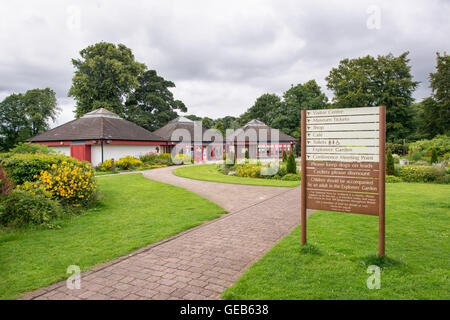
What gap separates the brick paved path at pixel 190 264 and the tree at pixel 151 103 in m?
39.5

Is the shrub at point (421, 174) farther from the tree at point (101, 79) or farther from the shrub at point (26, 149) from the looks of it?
the tree at point (101, 79)

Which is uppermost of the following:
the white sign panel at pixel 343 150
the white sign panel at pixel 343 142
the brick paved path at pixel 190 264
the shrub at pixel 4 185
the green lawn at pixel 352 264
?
the white sign panel at pixel 343 142

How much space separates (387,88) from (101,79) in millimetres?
40165

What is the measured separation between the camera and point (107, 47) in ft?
132

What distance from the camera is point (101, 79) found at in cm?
3856

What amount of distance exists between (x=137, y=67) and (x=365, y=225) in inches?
1596

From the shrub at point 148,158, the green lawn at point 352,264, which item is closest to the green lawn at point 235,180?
the green lawn at point 352,264

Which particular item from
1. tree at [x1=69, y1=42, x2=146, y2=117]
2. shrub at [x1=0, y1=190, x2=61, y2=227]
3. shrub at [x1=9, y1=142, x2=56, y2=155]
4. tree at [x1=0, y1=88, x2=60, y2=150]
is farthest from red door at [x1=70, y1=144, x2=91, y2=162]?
tree at [x1=0, y1=88, x2=60, y2=150]

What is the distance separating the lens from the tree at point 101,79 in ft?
124

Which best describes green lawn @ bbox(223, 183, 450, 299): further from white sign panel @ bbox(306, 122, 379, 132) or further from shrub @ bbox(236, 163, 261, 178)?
shrub @ bbox(236, 163, 261, 178)

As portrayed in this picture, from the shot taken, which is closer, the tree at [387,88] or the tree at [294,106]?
the tree at [387,88]

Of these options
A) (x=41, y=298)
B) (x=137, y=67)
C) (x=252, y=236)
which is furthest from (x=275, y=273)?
(x=137, y=67)

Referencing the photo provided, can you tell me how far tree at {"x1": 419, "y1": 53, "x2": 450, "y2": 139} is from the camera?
3697 cm

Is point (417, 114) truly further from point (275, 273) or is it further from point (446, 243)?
point (275, 273)
